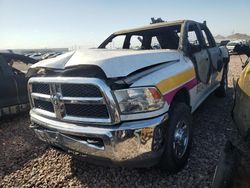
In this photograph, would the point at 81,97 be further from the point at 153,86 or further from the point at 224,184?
the point at 224,184

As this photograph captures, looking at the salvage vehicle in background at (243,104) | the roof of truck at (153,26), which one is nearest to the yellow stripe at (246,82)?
the salvage vehicle in background at (243,104)

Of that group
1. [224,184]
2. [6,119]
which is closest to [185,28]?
[224,184]

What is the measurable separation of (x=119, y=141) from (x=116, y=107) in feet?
1.06

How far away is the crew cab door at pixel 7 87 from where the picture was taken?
5.46 meters

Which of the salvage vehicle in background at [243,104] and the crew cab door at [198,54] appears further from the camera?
the crew cab door at [198,54]

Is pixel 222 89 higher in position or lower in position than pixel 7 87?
lower

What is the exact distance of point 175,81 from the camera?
315 centimetres

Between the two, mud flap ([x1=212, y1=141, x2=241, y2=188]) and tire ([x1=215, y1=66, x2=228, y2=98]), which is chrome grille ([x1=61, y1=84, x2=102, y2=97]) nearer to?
mud flap ([x1=212, y1=141, x2=241, y2=188])

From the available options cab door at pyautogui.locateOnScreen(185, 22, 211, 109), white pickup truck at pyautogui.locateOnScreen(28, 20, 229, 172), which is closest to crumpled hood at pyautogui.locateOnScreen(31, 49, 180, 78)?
white pickup truck at pyautogui.locateOnScreen(28, 20, 229, 172)

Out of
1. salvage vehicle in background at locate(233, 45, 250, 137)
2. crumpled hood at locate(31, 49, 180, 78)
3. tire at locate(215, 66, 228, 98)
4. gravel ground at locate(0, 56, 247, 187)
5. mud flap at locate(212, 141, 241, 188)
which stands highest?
crumpled hood at locate(31, 49, 180, 78)

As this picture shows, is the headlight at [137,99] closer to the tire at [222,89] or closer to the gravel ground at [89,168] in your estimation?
the gravel ground at [89,168]


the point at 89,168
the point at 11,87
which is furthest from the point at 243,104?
the point at 11,87

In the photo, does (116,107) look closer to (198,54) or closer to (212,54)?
(198,54)

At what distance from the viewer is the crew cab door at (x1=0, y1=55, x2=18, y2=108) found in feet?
17.9
